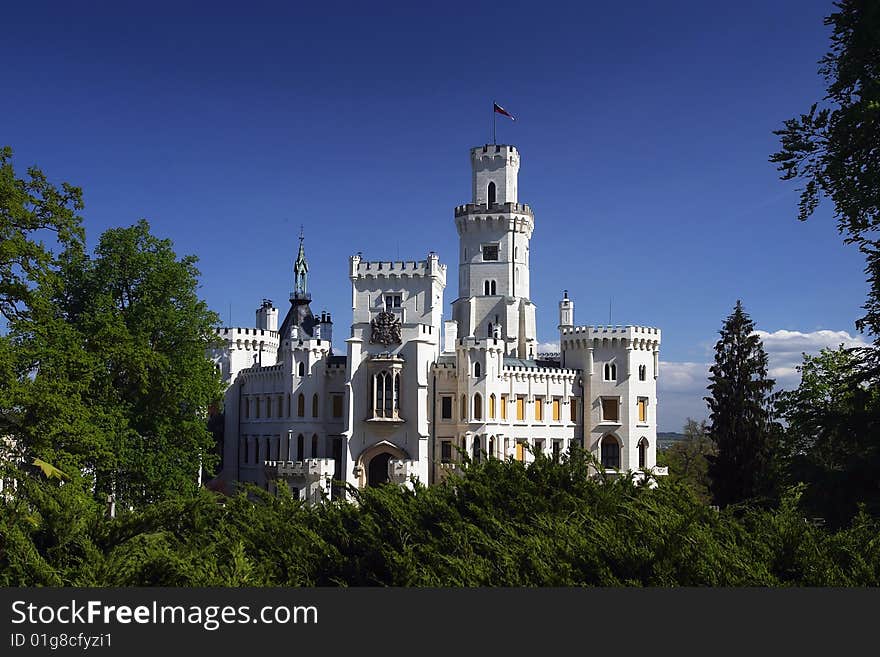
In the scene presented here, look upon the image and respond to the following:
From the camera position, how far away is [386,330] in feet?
208

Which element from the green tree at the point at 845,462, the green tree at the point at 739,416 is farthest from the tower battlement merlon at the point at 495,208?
the green tree at the point at 845,462

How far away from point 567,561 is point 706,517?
3085 millimetres

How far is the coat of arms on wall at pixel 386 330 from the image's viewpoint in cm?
6334

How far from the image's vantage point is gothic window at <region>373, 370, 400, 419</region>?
62.6 meters

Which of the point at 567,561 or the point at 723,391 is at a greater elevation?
the point at 723,391

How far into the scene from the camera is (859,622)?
10.4 metres

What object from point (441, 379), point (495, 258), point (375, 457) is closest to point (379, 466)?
point (375, 457)

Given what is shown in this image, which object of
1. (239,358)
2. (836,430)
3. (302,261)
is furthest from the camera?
(302,261)

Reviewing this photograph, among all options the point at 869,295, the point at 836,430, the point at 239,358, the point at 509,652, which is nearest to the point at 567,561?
the point at 509,652

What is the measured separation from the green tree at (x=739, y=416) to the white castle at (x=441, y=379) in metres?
14.8

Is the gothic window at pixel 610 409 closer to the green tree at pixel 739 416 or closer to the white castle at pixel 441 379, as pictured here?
the white castle at pixel 441 379

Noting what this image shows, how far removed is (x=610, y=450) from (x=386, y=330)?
18.3 m

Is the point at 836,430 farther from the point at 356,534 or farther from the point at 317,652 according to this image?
the point at 317,652

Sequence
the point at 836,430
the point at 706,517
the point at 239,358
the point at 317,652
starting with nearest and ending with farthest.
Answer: the point at 317,652
the point at 706,517
the point at 836,430
the point at 239,358
